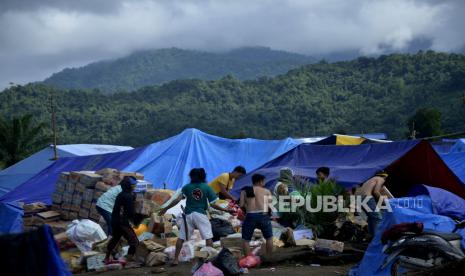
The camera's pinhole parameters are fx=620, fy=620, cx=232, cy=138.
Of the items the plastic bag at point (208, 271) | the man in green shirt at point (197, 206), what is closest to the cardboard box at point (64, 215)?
the man in green shirt at point (197, 206)

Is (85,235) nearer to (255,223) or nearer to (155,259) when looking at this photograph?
(155,259)

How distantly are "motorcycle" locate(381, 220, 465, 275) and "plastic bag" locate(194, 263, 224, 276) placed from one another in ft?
7.65

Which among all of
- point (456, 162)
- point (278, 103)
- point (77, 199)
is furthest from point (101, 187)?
point (278, 103)

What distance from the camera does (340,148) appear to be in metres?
14.8

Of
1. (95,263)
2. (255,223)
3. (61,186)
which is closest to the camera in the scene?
(255,223)

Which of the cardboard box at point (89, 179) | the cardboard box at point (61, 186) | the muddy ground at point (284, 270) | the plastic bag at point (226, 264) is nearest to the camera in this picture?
the plastic bag at point (226, 264)

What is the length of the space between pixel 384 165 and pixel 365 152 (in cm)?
137

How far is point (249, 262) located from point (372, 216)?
7.91 ft

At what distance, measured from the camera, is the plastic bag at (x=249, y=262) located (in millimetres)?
9406

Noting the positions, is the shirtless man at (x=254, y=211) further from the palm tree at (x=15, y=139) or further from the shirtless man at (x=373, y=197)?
the palm tree at (x=15, y=139)

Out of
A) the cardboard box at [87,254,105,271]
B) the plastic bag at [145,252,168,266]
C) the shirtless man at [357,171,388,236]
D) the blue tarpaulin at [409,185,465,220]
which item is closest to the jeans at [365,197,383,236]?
the shirtless man at [357,171,388,236]

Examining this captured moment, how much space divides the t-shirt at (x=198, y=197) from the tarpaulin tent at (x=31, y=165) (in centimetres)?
1674

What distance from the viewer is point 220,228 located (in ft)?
38.9

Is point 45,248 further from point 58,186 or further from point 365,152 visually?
point 58,186
